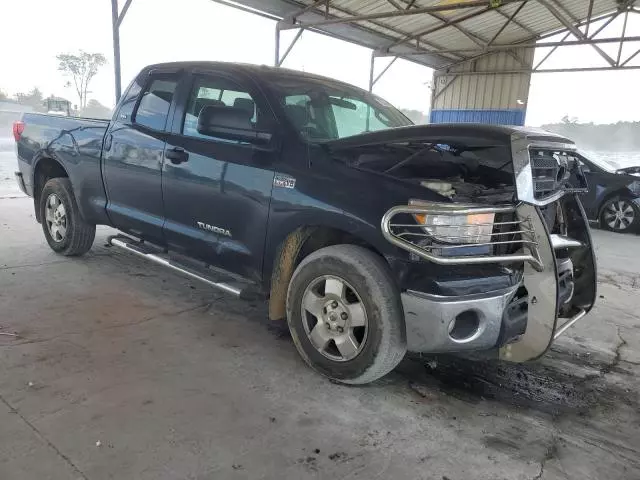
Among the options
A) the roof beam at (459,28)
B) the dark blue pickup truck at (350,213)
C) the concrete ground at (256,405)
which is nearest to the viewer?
the concrete ground at (256,405)

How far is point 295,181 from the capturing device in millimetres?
2947

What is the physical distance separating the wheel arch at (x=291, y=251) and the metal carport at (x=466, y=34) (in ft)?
25.7

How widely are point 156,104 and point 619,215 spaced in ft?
28.7

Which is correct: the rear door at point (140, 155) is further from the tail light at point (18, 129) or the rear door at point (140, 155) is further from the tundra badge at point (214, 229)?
the tail light at point (18, 129)

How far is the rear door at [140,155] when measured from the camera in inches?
150

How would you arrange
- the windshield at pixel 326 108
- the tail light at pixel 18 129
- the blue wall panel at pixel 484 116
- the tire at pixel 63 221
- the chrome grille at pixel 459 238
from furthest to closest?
the blue wall panel at pixel 484 116 → the tail light at pixel 18 129 → the tire at pixel 63 221 → the windshield at pixel 326 108 → the chrome grille at pixel 459 238

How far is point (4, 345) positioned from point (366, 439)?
7.72 feet

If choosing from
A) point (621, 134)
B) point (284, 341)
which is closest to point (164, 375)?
point (284, 341)

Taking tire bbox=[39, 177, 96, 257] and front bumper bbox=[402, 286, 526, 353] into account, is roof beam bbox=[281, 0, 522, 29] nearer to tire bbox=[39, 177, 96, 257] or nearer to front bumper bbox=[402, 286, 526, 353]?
tire bbox=[39, 177, 96, 257]

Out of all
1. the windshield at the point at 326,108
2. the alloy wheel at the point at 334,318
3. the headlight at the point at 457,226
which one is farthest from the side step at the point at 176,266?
the headlight at the point at 457,226

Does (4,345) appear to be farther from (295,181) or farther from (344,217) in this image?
(344,217)

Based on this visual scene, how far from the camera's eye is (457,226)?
2.46 meters

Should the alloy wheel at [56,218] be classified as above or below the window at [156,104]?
below

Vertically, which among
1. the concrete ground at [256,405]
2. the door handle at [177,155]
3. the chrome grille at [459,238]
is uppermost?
the door handle at [177,155]
